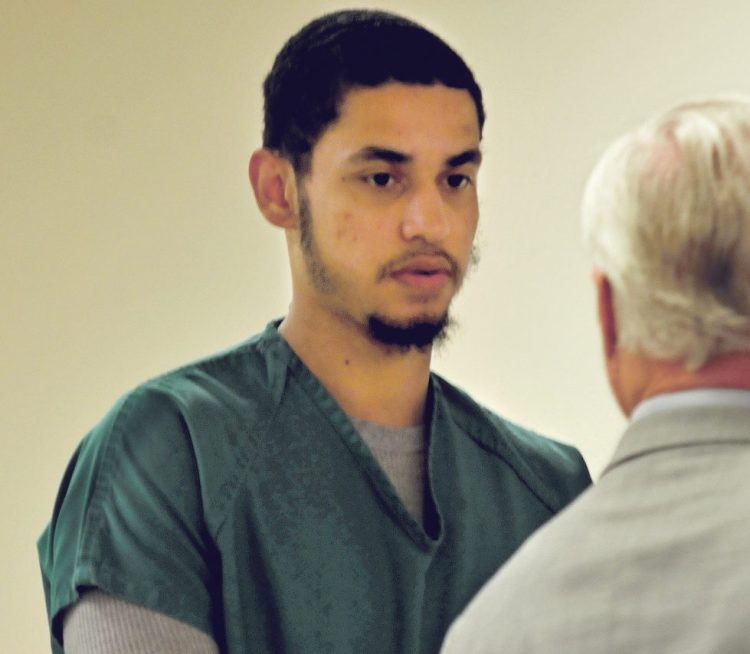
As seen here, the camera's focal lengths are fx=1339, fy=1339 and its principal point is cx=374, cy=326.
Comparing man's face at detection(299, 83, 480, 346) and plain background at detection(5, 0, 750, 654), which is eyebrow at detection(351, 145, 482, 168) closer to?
man's face at detection(299, 83, 480, 346)

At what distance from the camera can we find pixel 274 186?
140 centimetres

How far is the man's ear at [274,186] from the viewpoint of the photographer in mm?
1383

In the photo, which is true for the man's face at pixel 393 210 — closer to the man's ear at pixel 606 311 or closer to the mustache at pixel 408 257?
the mustache at pixel 408 257

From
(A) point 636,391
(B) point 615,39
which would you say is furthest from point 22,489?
(A) point 636,391

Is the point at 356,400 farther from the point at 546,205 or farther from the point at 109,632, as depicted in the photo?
the point at 546,205

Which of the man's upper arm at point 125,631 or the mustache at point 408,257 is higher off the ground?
the mustache at point 408,257

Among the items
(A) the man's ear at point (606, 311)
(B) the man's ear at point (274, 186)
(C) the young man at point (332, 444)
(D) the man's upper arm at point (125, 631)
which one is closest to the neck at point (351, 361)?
(C) the young man at point (332, 444)

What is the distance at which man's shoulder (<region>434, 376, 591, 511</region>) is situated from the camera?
4.61ft

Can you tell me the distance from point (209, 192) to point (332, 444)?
91cm

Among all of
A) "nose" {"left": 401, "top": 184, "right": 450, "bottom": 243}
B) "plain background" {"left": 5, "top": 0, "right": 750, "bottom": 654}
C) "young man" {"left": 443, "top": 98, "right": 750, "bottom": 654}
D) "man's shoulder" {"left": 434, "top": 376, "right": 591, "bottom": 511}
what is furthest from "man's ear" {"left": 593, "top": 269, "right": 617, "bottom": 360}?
"plain background" {"left": 5, "top": 0, "right": 750, "bottom": 654}

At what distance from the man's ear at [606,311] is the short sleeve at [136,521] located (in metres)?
0.49

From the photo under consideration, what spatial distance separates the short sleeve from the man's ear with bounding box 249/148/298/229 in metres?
0.24

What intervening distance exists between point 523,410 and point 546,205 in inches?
12.9

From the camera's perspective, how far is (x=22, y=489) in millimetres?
2037
